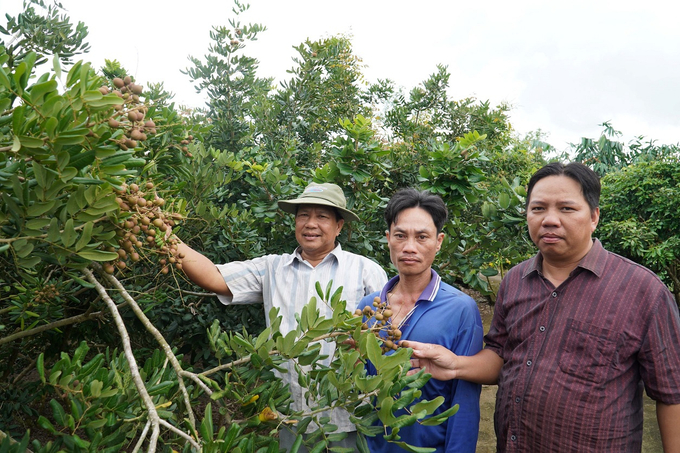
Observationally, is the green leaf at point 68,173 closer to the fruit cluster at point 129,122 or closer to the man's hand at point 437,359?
the fruit cluster at point 129,122

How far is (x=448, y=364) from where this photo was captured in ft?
6.51

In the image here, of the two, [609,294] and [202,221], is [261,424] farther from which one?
[202,221]

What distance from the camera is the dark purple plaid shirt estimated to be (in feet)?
5.85

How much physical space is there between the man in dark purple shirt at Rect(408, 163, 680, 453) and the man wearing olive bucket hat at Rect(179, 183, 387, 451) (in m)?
0.72

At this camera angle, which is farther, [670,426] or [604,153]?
[604,153]

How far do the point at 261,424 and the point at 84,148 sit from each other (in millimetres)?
963

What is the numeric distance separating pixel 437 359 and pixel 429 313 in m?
0.25

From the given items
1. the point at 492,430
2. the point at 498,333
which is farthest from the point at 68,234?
the point at 492,430

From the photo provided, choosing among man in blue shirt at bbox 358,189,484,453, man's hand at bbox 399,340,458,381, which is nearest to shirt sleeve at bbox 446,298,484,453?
man in blue shirt at bbox 358,189,484,453

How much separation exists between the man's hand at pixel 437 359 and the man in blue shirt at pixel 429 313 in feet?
0.31

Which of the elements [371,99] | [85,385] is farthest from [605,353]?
[371,99]

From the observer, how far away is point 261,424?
1.57 m

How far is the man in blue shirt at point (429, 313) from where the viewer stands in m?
2.03

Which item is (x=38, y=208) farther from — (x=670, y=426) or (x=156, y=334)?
(x=670, y=426)
